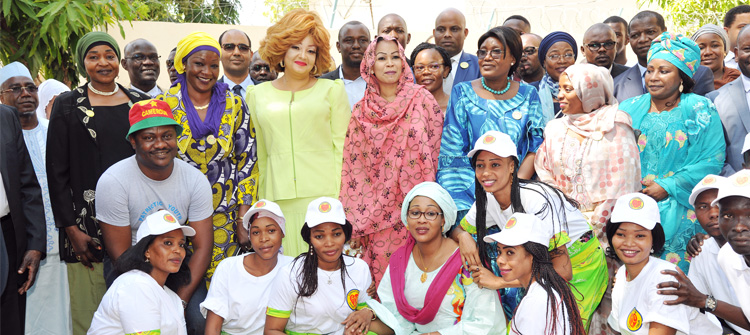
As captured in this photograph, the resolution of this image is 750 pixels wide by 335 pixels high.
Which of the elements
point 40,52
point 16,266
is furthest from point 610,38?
point 40,52

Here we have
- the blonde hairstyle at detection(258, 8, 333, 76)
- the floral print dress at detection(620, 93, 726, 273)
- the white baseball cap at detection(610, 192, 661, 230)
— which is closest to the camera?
the white baseball cap at detection(610, 192, 661, 230)

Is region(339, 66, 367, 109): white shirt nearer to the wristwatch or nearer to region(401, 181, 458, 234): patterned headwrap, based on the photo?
region(401, 181, 458, 234): patterned headwrap

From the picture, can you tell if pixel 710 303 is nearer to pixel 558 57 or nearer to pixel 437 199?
pixel 437 199

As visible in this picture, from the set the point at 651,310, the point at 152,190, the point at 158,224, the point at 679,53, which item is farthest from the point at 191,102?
the point at 679,53

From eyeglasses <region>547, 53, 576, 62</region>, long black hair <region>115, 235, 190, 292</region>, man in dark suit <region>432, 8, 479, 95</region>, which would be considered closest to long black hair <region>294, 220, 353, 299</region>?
long black hair <region>115, 235, 190, 292</region>

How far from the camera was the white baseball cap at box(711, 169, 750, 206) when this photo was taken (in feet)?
13.0

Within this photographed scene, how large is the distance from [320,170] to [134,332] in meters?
1.80

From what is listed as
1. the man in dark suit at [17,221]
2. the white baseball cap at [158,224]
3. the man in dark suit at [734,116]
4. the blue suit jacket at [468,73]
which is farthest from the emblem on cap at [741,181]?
the man in dark suit at [17,221]

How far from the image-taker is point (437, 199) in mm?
4504

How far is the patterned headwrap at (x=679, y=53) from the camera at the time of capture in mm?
4957

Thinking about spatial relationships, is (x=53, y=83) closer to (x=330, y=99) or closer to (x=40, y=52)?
(x=40, y=52)

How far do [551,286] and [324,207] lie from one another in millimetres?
1538

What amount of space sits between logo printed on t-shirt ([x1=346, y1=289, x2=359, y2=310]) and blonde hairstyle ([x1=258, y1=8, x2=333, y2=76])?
189 centimetres

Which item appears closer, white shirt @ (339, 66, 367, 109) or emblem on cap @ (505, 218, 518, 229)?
emblem on cap @ (505, 218, 518, 229)
